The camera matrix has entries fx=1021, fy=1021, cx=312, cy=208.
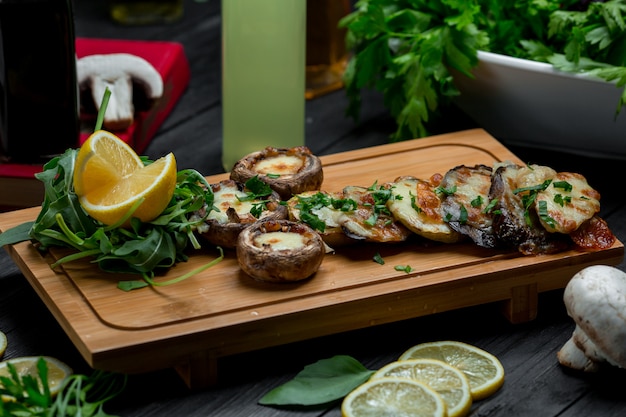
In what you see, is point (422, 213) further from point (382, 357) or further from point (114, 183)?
point (114, 183)

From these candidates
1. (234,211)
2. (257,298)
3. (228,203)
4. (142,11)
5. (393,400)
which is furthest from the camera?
(142,11)

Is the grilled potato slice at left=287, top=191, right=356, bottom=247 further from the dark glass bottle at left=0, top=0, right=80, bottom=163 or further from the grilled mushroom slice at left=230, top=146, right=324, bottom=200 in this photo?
the dark glass bottle at left=0, top=0, right=80, bottom=163

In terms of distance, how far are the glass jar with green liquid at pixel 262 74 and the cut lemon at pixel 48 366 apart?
4.11ft

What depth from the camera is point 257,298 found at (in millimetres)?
2512

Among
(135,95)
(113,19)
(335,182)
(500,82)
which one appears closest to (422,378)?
(335,182)

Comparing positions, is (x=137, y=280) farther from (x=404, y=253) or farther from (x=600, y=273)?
(x=600, y=273)

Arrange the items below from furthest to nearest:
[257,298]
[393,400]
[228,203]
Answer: [228,203], [257,298], [393,400]

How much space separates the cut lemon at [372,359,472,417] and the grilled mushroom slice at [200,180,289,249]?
0.55 metres

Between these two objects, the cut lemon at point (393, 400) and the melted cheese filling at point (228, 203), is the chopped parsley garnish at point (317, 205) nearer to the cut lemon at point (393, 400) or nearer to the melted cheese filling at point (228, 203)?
the melted cheese filling at point (228, 203)

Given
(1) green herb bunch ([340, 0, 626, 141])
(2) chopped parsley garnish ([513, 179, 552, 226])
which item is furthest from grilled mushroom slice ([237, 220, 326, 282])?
(1) green herb bunch ([340, 0, 626, 141])

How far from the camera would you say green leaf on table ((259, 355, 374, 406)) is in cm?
236

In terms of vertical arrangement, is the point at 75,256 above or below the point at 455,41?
below

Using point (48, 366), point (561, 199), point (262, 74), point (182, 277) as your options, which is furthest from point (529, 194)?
point (48, 366)

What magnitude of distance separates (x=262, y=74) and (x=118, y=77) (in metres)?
0.55
